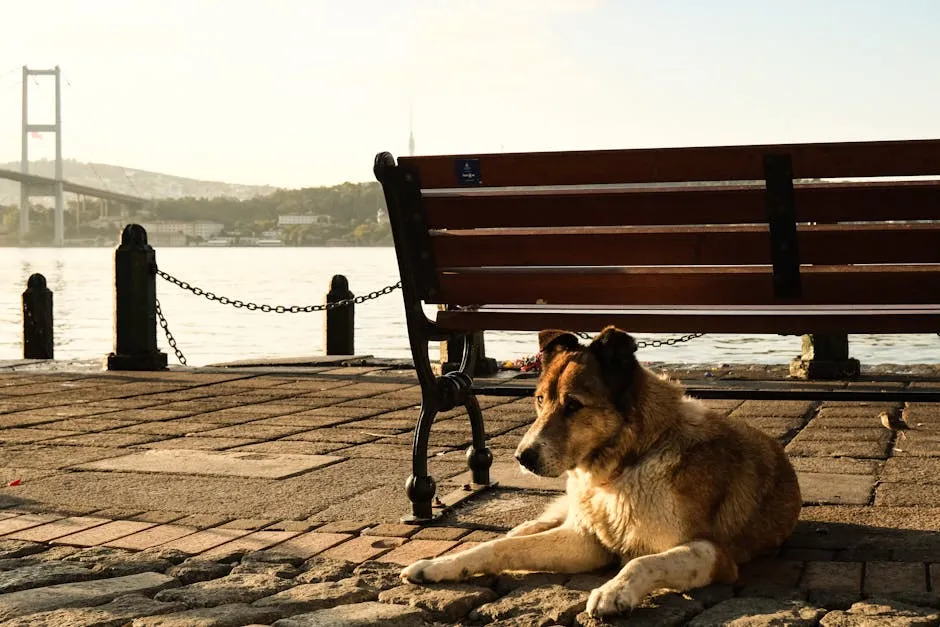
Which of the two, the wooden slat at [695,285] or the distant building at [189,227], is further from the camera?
the distant building at [189,227]

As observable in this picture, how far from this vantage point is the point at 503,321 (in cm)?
424

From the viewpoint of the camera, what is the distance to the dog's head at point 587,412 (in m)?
3.39

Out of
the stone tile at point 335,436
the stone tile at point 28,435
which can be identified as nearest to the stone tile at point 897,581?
the stone tile at point 335,436

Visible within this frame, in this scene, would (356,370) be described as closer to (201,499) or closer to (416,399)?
(416,399)

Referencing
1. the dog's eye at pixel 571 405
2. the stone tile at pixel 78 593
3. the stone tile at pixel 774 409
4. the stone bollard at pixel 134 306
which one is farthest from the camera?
the stone bollard at pixel 134 306

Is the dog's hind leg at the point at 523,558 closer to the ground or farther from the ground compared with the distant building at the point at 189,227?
closer to the ground

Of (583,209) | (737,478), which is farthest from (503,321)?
(737,478)

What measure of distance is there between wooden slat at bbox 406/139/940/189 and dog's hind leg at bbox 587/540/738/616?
1.09 m

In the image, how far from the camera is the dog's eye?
3.41 metres

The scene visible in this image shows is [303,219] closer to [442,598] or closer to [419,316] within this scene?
[419,316]

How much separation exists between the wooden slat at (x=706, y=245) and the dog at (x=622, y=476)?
0.53 m

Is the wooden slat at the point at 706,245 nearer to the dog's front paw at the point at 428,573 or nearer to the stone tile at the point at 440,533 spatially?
the stone tile at the point at 440,533

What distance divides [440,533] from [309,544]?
40cm

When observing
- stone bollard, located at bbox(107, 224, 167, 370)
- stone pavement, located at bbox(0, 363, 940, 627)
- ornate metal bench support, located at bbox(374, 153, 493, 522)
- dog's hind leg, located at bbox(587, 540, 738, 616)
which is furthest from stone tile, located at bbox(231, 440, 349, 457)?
stone bollard, located at bbox(107, 224, 167, 370)
